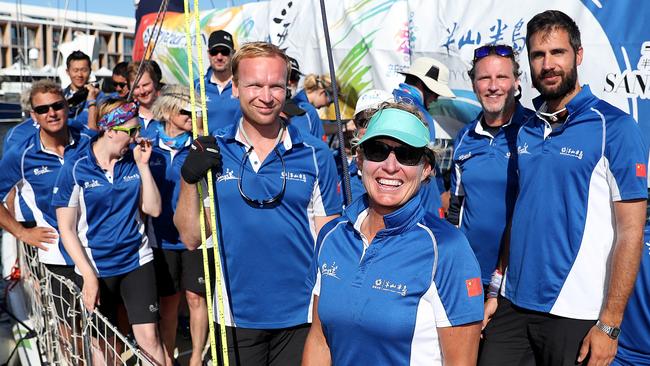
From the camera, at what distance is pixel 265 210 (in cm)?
280

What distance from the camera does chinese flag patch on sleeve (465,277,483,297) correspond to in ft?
6.23

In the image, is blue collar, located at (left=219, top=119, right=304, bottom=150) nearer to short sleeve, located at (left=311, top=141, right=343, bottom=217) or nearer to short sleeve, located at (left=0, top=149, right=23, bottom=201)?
short sleeve, located at (left=311, top=141, right=343, bottom=217)

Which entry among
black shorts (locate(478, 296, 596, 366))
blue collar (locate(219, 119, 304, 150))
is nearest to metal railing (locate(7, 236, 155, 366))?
blue collar (locate(219, 119, 304, 150))

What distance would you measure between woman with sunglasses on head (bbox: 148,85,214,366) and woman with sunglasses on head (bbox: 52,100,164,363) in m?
0.35

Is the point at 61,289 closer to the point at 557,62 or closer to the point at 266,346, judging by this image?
the point at 266,346

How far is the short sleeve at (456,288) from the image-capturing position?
6.23 ft

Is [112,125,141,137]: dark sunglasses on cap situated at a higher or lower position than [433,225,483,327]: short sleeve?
higher

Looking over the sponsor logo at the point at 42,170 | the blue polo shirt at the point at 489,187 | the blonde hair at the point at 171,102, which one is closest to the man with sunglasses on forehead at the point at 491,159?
the blue polo shirt at the point at 489,187

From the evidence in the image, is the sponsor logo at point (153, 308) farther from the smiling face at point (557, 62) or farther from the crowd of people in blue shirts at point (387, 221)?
the smiling face at point (557, 62)

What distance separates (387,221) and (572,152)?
3.82 feet

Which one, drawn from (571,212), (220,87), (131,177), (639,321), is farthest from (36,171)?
(639,321)

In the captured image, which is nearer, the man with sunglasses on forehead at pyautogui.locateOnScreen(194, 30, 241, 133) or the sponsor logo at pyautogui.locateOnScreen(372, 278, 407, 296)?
the sponsor logo at pyautogui.locateOnScreen(372, 278, 407, 296)

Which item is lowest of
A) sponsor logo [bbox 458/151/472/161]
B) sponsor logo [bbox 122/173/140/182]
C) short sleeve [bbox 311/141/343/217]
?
sponsor logo [bbox 122/173/140/182]

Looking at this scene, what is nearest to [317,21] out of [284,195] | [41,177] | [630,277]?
[41,177]
